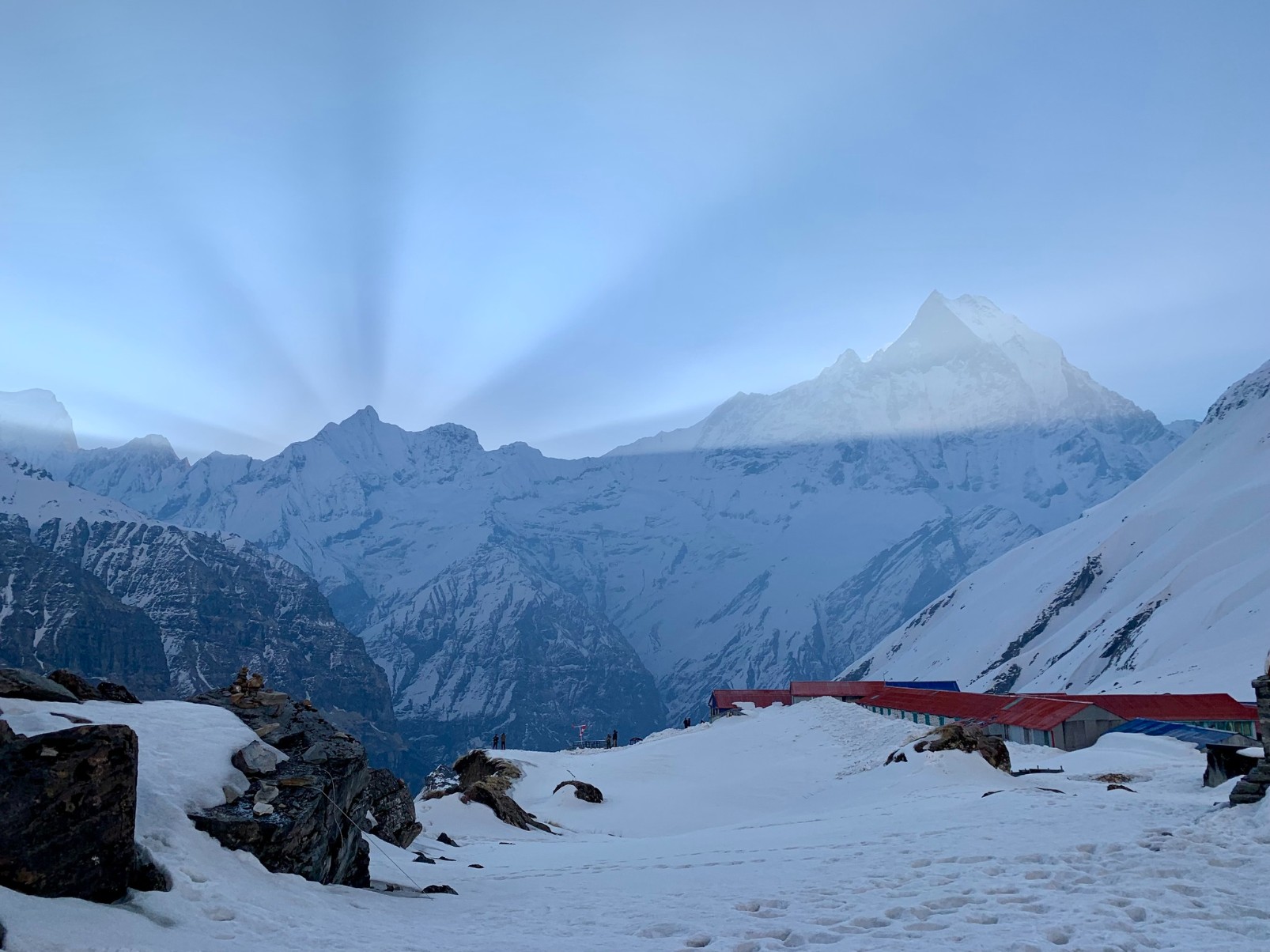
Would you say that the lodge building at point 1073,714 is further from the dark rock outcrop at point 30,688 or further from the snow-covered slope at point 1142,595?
the dark rock outcrop at point 30,688

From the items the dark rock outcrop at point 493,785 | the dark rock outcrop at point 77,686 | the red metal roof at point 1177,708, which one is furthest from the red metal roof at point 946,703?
the dark rock outcrop at point 77,686

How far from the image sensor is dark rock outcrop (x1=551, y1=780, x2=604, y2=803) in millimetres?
36600

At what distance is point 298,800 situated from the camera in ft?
35.4

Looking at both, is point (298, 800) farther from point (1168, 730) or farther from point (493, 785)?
point (1168, 730)

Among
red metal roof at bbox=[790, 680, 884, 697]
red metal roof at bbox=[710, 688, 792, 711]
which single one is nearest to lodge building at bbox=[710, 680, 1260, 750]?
red metal roof at bbox=[790, 680, 884, 697]

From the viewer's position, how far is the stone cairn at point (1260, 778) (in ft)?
42.6

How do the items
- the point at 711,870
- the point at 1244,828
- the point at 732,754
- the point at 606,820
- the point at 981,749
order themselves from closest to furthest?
the point at 1244,828 < the point at 711,870 < the point at 981,749 < the point at 606,820 < the point at 732,754

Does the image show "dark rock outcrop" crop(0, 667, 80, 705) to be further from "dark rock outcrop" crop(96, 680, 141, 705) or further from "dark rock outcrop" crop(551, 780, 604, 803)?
"dark rock outcrop" crop(551, 780, 604, 803)

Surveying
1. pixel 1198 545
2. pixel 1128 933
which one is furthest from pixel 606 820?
pixel 1198 545

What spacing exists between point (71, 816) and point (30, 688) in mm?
3124

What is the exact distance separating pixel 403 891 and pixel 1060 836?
935cm

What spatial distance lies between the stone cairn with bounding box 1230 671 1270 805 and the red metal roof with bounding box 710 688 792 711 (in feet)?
283

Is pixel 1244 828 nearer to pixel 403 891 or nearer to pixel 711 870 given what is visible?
pixel 711 870

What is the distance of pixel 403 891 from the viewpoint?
12.1m
